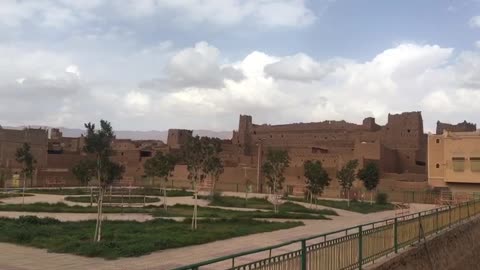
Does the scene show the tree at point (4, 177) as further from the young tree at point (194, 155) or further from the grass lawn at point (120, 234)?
the young tree at point (194, 155)

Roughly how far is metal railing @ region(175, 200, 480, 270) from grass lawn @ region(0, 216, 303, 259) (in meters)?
3.35

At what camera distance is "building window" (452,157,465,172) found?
43938 mm

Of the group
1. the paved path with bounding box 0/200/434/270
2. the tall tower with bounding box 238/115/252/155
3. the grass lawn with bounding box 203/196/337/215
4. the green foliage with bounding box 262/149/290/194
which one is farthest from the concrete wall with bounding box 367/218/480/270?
the tall tower with bounding box 238/115/252/155

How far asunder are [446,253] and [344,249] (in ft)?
29.1

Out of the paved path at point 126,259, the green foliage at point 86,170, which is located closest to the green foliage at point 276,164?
the green foliage at point 86,170

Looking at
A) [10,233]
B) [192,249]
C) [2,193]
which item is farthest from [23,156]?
[192,249]

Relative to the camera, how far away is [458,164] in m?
44.3

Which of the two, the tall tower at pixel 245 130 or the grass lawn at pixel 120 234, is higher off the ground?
the tall tower at pixel 245 130

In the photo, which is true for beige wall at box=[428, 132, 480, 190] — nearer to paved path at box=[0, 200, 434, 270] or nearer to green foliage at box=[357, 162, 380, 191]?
green foliage at box=[357, 162, 380, 191]

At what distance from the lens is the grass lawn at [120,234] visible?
14.6 meters

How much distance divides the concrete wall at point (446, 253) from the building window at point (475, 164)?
68.4ft

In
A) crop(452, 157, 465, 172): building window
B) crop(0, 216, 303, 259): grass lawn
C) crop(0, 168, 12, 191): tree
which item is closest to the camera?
crop(0, 216, 303, 259): grass lawn

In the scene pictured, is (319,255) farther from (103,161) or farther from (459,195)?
(459,195)

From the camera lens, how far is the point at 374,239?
11.9 metres
